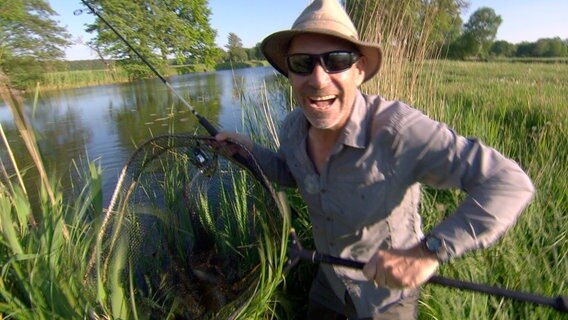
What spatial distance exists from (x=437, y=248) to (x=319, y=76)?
0.76 meters

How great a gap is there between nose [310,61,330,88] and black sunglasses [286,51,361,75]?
12 millimetres

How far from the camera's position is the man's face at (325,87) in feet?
4.43

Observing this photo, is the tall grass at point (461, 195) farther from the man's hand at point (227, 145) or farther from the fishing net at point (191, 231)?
the man's hand at point (227, 145)

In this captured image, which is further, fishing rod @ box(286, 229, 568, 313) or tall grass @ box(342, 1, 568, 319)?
tall grass @ box(342, 1, 568, 319)

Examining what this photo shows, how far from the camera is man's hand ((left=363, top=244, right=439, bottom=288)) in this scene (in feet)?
3.45

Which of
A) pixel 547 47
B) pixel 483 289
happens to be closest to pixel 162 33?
pixel 483 289

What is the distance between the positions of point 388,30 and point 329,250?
2410 millimetres

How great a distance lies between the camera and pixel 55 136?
9906 millimetres

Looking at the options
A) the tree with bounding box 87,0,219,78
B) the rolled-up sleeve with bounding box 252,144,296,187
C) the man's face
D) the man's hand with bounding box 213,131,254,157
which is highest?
the tree with bounding box 87,0,219,78

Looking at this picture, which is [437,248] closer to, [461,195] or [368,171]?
[368,171]

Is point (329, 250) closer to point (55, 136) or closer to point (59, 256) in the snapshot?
point (59, 256)

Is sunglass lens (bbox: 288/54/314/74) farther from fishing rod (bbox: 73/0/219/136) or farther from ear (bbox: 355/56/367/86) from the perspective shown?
fishing rod (bbox: 73/0/219/136)

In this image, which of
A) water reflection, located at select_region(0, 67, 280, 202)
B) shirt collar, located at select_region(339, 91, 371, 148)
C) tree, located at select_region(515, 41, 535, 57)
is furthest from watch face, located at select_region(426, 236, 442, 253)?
tree, located at select_region(515, 41, 535, 57)

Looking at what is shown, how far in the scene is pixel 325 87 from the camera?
1.36 metres
